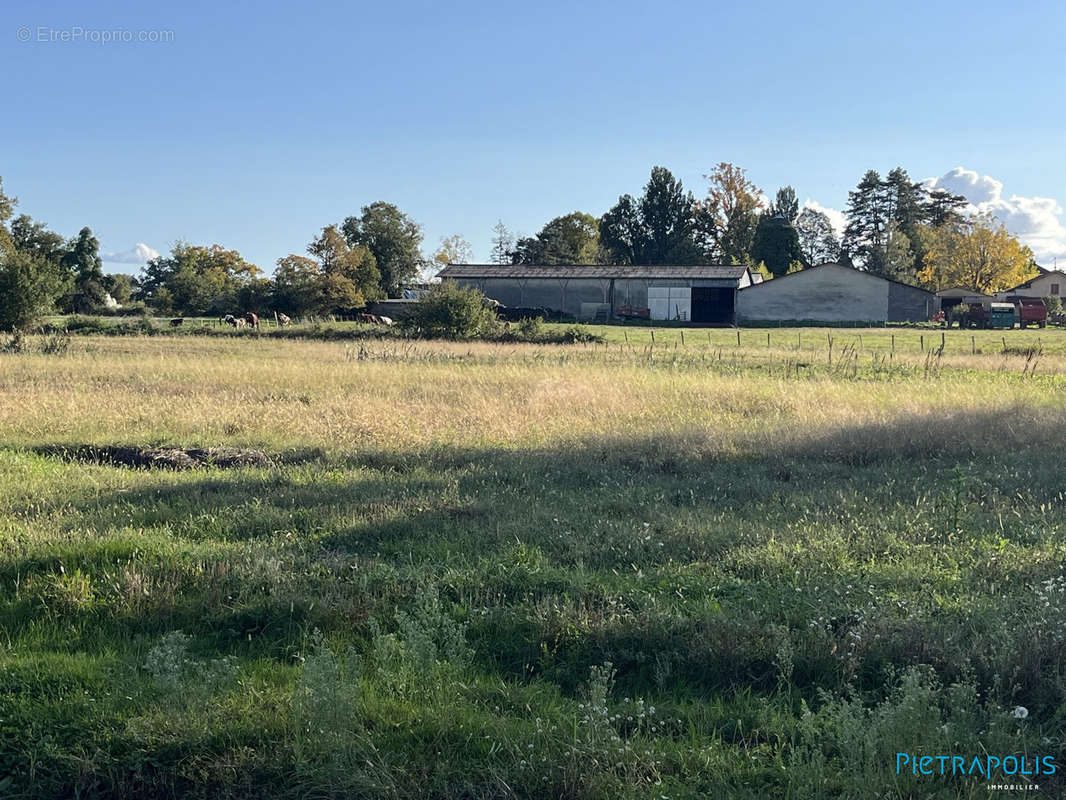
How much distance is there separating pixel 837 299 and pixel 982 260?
3185 centimetres

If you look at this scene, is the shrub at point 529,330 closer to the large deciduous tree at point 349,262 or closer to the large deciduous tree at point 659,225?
the large deciduous tree at point 349,262

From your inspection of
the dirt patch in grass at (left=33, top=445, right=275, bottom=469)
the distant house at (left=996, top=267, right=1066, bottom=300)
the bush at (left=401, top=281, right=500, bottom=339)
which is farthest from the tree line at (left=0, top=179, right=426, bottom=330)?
the distant house at (left=996, top=267, right=1066, bottom=300)

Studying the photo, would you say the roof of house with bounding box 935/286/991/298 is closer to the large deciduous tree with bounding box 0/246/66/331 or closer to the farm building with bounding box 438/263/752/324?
the farm building with bounding box 438/263/752/324

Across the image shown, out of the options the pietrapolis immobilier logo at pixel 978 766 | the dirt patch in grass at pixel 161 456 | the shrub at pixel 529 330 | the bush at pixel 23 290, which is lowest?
the pietrapolis immobilier logo at pixel 978 766

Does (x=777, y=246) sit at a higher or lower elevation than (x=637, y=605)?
higher

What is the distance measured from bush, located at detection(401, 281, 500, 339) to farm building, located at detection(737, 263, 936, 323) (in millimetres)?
38700

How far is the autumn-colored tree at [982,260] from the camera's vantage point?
300ft

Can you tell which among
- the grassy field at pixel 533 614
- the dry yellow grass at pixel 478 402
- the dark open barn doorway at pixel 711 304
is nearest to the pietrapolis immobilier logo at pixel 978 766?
the grassy field at pixel 533 614

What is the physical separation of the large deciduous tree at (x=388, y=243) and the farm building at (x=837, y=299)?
121 feet

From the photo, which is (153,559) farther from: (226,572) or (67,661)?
(67,661)

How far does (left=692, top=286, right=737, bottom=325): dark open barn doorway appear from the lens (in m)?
73.2

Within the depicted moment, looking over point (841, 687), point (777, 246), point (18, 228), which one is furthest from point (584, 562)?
point (777, 246)

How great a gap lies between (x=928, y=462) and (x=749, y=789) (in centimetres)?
812

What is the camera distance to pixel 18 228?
78812mm
